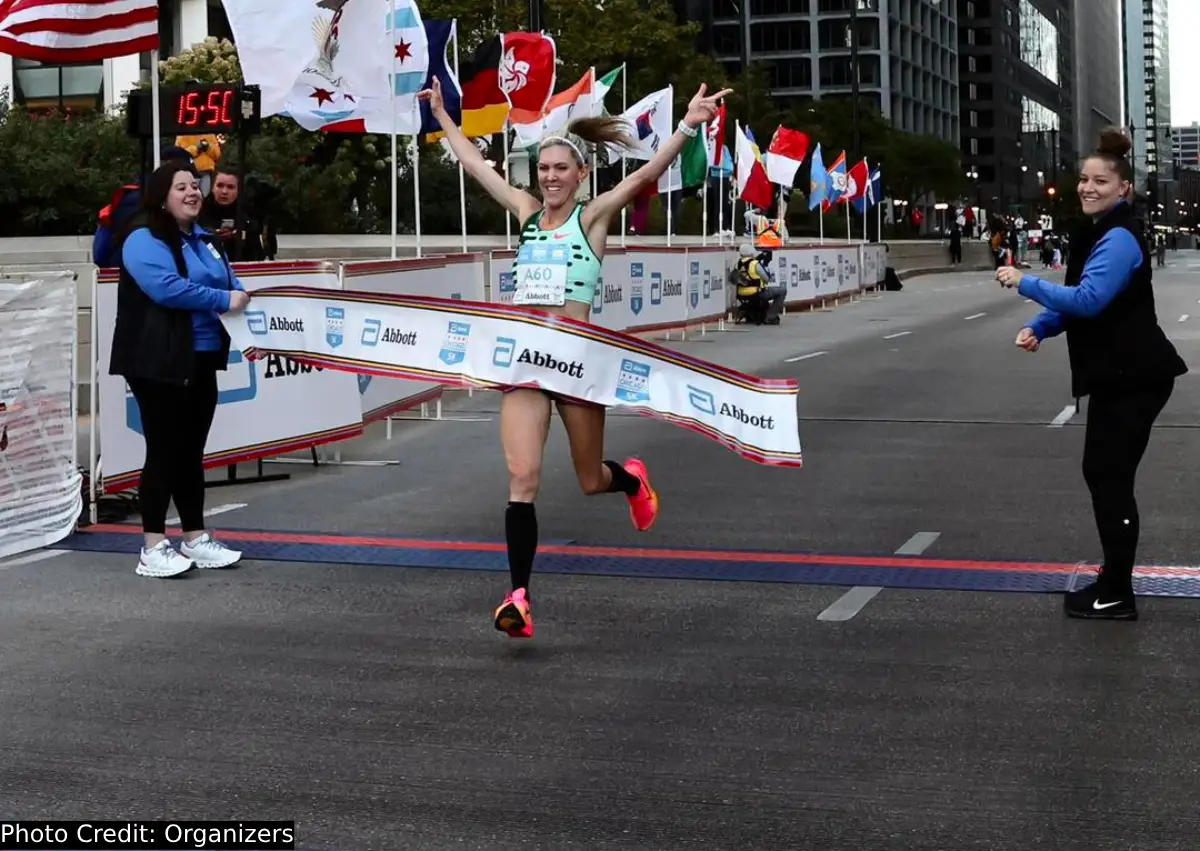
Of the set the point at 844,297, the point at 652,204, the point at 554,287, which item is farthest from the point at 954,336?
the point at 554,287

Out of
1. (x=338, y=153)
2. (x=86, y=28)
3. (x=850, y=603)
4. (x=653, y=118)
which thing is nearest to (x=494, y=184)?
(x=850, y=603)

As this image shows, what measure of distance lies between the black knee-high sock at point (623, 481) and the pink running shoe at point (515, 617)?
98 cm

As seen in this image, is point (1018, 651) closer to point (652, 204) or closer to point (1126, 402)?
point (1126, 402)

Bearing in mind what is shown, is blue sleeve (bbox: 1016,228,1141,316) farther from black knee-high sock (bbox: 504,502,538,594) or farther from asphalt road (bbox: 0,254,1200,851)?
black knee-high sock (bbox: 504,502,538,594)

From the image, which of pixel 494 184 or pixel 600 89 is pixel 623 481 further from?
pixel 600 89

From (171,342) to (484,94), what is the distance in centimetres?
1342

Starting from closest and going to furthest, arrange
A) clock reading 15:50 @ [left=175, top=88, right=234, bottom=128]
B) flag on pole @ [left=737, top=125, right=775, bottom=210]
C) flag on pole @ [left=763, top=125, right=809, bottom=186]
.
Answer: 1. clock reading 15:50 @ [left=175, top=88, right=234, bottom=128]
2. flag on pole @ [left=737, top=125, right=775, bottom=210]
3. flag on pole @ [left=763, top=125, right=809, bottom=186]

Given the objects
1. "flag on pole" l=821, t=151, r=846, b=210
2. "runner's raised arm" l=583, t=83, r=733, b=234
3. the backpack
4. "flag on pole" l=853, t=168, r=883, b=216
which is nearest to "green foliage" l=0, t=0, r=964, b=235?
"flag on pole" l=821, t=151, r=846, b=210

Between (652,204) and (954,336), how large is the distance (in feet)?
61.5

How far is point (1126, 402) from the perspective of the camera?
7.60 metres

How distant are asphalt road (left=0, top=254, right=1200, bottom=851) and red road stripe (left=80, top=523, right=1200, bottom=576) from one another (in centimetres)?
26

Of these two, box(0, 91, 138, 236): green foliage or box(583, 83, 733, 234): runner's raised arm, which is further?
box(0, 91, 138, 236): green foliage

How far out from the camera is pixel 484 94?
21.7m

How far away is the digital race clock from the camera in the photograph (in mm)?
14945
